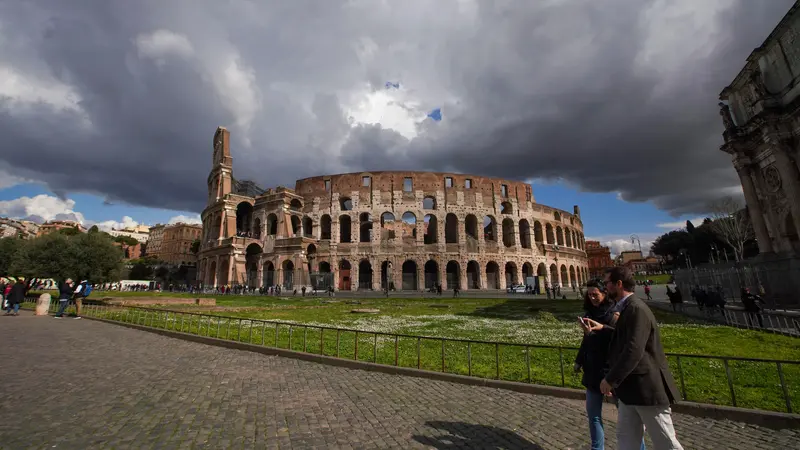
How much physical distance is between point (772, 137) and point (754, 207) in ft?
14.7

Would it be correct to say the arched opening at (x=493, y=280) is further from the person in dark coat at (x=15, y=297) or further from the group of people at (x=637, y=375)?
the group of people at (x=637, y=375)

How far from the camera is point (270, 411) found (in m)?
4.39

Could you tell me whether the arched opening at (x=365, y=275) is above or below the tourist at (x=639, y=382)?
above

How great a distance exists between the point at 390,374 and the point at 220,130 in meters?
54.2

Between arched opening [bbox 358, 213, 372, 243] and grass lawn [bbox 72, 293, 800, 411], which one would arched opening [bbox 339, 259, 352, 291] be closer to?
arched opening [bbox 358, 213, 372, 243]

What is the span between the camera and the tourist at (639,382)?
2.57 meters

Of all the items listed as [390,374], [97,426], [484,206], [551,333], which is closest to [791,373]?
[551,333]

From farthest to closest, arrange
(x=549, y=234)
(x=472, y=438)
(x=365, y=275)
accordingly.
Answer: (x=549, y=234) → (x=365, y=275) → (x=472, y=438)

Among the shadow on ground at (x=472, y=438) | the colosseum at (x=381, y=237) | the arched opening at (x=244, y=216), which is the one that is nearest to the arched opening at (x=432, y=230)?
the colosseum at (x=381, y=237)

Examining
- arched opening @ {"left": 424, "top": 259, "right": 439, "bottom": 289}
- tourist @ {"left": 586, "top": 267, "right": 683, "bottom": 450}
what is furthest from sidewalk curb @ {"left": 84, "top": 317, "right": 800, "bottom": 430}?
arched opening @ {"left": 424, "top": 259, "right": 439, "bottom": 289}

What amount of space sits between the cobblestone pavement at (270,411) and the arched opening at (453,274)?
34.8 metres

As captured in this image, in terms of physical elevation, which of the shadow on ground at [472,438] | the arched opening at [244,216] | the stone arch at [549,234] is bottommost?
the shadow on ground at [472,438]

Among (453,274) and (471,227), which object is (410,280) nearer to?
(453,274)

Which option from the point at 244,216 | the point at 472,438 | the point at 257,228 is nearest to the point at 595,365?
the point at 472,438
